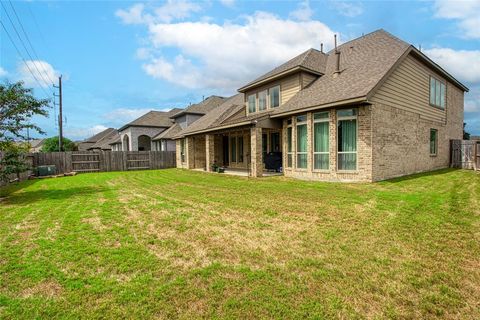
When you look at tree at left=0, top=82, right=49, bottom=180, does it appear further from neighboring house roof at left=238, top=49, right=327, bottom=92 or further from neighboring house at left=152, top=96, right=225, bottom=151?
neighboring house at left=152, top=96, right=225, bottom=151

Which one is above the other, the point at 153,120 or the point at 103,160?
the point at 153,120

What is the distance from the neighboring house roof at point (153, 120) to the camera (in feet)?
105

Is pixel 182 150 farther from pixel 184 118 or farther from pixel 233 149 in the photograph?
pixel 184 118

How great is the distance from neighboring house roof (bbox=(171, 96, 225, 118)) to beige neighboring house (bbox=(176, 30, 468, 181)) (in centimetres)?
1172

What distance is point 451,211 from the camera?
586cm

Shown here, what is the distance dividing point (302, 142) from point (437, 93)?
9.49 m

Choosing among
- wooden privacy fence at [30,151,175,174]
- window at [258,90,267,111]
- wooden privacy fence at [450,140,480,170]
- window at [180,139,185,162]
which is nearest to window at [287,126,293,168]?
window at [258,90,267,111]

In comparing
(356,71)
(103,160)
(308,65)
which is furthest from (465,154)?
(103,160)

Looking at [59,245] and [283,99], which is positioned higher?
[283,99]

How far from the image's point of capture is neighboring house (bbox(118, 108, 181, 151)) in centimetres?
3148

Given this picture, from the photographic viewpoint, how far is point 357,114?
10141 millimetres

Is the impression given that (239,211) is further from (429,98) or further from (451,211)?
(429,98)

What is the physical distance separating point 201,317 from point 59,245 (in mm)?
3328

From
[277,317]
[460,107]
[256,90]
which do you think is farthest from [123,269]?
[460,107]
